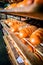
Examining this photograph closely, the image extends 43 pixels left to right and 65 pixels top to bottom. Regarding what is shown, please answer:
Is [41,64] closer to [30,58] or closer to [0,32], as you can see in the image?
[30,58]

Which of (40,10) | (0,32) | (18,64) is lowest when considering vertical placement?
(0,32)

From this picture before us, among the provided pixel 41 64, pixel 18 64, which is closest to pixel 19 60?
pixel 18 64

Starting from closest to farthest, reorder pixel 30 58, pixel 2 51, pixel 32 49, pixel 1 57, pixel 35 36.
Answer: pixel 30 58
pixel 32 49
pixel 35 36
pixel 1 57
pixel 2 51

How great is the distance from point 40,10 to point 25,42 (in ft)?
3.68

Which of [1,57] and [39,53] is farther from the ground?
[39,53]

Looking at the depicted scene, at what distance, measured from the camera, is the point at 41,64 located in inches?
31.7

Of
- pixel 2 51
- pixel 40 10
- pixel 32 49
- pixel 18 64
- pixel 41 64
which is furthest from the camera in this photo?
pixel 2 51

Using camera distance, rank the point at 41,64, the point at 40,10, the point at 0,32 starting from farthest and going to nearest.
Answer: the point at 0,32 → the point at 41,64 → the point at 40,10

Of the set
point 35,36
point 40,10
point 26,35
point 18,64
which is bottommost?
point 18,64

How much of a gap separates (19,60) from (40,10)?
138 cm

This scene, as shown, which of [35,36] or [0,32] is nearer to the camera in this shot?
[35,36]

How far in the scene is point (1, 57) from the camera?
263cm

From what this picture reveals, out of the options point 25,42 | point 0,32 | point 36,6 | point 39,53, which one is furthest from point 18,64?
point 0,32

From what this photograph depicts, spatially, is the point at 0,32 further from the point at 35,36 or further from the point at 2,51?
the point at 35,36
